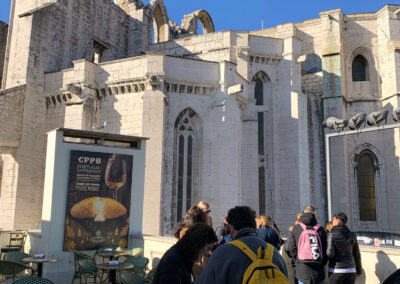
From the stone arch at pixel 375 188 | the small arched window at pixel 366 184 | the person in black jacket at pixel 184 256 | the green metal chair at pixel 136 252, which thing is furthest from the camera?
the small arched window at pixel 366 184

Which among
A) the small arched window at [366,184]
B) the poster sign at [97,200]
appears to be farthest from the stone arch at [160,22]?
the poster sign at [97,200]

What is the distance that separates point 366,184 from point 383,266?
52.6 feet

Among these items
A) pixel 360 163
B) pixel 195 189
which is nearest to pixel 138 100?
pixel 195 189

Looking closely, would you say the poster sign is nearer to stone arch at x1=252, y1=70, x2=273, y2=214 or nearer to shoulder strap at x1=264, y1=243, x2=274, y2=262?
shoulder strap at x1=264, y1=243, x2=274, y2=262

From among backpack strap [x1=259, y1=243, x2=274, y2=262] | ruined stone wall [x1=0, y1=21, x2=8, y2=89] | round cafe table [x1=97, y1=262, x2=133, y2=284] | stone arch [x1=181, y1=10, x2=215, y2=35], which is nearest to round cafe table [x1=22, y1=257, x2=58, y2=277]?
round cafe table [x1=97, y1=262, x2=133, y2=284]

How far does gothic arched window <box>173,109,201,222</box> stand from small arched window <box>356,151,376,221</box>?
1011cm

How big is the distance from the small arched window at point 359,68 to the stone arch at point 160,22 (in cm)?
1206

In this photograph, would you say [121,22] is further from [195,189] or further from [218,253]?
[218,253]

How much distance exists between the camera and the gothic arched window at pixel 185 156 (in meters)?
15.4

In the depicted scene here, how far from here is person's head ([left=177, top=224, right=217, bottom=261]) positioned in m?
2.68

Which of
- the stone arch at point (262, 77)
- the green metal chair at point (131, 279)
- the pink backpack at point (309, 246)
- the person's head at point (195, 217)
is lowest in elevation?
the green metal chair at point (131, 279)

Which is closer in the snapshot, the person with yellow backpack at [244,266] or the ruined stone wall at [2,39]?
the person with yellow backpack at [244,266]

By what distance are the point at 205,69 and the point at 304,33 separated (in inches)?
382

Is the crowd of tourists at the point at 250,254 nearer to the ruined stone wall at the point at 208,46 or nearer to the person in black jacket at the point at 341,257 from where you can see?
the person in black jacket at the point at 341,257
